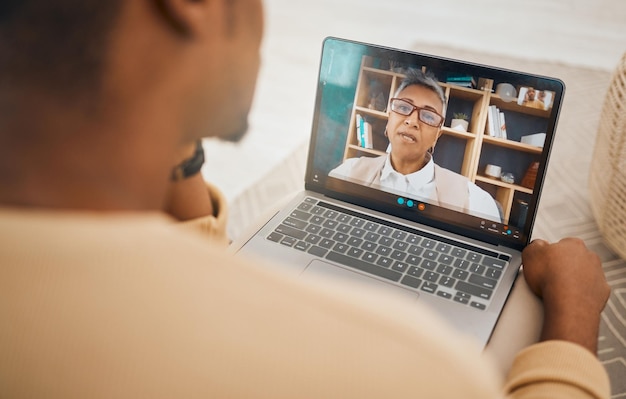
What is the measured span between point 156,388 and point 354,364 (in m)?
0.11

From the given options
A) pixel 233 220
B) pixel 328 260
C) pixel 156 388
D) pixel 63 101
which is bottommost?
pixel 233 220

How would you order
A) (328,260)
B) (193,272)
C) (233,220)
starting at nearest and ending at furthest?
1. (193,272)
2. (328,260)
3. (233,220)

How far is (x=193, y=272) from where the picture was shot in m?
0.33

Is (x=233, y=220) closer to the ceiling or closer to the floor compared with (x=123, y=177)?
closer to the floor

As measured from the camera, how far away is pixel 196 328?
33 centimetres

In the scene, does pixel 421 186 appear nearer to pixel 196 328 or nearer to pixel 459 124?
pixel 459 124

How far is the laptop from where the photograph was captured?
0.91 m

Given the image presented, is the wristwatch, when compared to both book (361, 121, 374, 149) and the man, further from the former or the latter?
the man

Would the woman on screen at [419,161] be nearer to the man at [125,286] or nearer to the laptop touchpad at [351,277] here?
the laptop touchpad at [351,277]

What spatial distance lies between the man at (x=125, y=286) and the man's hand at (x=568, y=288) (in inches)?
15.9

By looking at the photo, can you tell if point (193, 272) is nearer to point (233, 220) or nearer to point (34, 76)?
point (34, 76)

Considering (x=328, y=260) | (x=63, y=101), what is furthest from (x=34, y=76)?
(x=328, y=260)

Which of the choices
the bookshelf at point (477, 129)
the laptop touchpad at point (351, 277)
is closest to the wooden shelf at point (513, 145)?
the bookshelf at point (477, 129)

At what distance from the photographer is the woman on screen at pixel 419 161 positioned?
983mm
